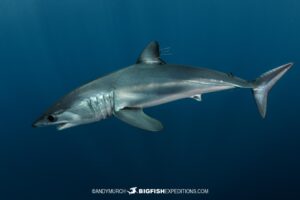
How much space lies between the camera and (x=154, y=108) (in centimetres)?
912

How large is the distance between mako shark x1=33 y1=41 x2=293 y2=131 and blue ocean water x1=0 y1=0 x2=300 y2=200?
4.96m

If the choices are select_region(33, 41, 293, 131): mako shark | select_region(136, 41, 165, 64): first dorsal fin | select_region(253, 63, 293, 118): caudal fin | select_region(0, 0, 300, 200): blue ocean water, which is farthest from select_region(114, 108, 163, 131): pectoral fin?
select_region(0, 0, 300, 200): blue ocean water

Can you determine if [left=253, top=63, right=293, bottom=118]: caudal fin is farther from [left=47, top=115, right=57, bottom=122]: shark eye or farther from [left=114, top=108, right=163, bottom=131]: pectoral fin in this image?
[left=47, top=115, right=57, bottom=122]: shark eye

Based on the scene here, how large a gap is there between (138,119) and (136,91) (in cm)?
33

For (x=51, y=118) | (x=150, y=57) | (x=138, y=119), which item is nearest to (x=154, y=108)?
(x=150, y=57)

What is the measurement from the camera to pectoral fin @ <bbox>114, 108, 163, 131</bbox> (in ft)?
10.5

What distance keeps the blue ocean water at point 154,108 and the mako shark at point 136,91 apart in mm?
4963

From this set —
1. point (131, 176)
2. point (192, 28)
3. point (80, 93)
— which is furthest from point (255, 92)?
point (192, 28)

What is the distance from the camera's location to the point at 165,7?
1085 cm

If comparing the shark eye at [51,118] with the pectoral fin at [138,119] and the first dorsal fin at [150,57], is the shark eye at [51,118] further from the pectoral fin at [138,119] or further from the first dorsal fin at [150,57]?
the first dorsal fin at [150,57]

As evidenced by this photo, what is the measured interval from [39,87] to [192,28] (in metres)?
5.03

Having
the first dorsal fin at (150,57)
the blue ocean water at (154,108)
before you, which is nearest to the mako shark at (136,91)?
the first dorsal fin at (150,57)

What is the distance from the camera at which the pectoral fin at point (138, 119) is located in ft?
10.5

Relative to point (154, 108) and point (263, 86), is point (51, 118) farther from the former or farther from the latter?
point (154, 108)
